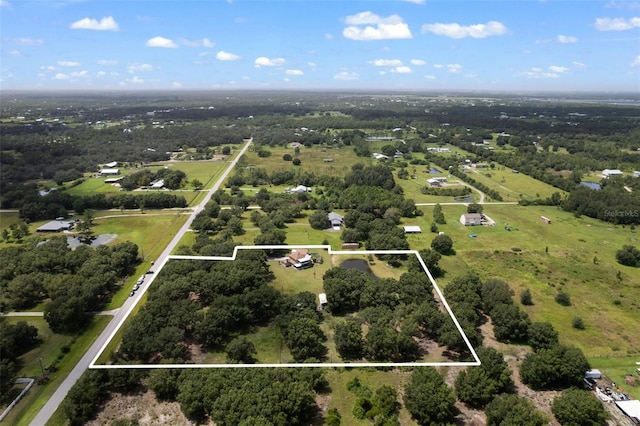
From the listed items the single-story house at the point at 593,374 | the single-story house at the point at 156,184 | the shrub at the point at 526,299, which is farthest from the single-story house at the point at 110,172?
the single-story house at the point at 593,374

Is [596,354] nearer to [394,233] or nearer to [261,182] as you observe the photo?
[394,233]

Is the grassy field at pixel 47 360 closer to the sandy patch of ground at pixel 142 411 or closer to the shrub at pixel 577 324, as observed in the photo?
the sandy patch of ground at pixel 142 411

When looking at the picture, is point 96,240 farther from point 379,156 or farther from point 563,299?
point 379,156

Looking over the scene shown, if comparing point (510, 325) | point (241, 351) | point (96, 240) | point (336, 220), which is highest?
point (241, 351)

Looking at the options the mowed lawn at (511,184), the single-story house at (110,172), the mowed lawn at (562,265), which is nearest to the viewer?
the mowed lawn at (562,265)

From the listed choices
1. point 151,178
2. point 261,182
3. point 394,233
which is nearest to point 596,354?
point 394,233

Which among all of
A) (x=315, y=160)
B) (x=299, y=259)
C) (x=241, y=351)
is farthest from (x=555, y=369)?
(x=315, y=160)
